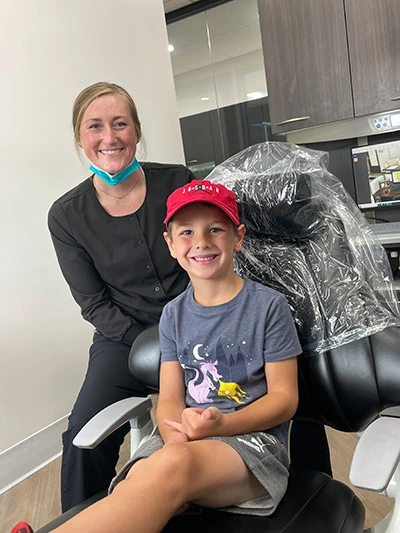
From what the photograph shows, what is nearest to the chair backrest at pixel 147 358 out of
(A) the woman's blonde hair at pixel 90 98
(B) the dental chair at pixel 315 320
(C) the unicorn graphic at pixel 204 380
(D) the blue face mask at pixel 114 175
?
(B) the dental chair at pixel 315 320

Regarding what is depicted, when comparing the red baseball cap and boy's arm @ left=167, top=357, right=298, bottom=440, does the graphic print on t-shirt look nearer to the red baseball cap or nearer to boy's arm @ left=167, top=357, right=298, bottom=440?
boy's arm @ left=167, top=357, right=298, bottom=440

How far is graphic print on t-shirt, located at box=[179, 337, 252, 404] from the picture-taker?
3.53 ft

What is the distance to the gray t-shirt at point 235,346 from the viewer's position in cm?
107

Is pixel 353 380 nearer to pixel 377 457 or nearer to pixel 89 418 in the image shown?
pixel 377 457

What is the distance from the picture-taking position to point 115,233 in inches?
61.5

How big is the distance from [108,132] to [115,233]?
31 centimetres

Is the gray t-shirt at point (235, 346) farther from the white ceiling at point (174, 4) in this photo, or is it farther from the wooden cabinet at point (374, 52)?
the white ceiling at point (174, 4)

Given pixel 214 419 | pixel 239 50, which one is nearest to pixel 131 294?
pixel 214 419

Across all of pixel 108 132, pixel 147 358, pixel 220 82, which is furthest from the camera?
pixel 220 82

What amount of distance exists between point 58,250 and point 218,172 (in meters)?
0.64

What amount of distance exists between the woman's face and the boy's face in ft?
1.57

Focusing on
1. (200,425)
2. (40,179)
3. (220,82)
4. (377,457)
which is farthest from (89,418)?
(220,82)

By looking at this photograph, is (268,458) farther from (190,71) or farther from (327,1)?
(190,71)

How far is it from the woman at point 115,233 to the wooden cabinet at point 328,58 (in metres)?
1.07
